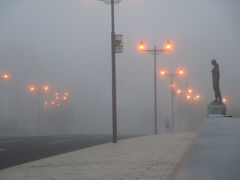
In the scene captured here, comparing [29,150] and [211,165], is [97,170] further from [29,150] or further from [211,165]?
[211,165]

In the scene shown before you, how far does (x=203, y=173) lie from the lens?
5.24 feet

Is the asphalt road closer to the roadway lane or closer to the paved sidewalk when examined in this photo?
the paved sidewalk

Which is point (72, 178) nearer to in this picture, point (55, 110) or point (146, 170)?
point (146, 170)

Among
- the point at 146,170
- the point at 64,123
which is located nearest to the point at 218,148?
the point at 146,170

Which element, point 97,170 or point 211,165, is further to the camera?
point 97,170

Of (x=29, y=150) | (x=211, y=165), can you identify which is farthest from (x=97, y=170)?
(x=211, y=165)

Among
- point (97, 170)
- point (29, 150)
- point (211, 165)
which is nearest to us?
point (211, 165)

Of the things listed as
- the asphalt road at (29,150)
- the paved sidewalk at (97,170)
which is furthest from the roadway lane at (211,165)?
the asphalt road at (29,150)

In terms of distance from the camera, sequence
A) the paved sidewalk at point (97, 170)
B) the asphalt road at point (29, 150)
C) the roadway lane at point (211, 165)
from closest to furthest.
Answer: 1. the roadway lane at point (211, 165)
2. the paved sidewalk at point (97, 170)
3. the asphalt road at point (29, 150)

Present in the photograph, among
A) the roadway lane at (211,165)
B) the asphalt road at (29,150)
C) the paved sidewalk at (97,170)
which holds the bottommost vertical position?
the asphalt road at (29,150)

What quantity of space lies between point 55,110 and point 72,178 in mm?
91545

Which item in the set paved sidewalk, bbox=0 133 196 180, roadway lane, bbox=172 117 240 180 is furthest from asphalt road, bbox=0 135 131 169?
roadway lane, bbox=172 117 240 180

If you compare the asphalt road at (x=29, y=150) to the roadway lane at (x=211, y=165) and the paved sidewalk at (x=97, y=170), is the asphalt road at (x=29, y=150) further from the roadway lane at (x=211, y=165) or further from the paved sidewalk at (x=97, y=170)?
the roadway lane at (x=211, y=165)

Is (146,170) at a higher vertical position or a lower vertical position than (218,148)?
lower
